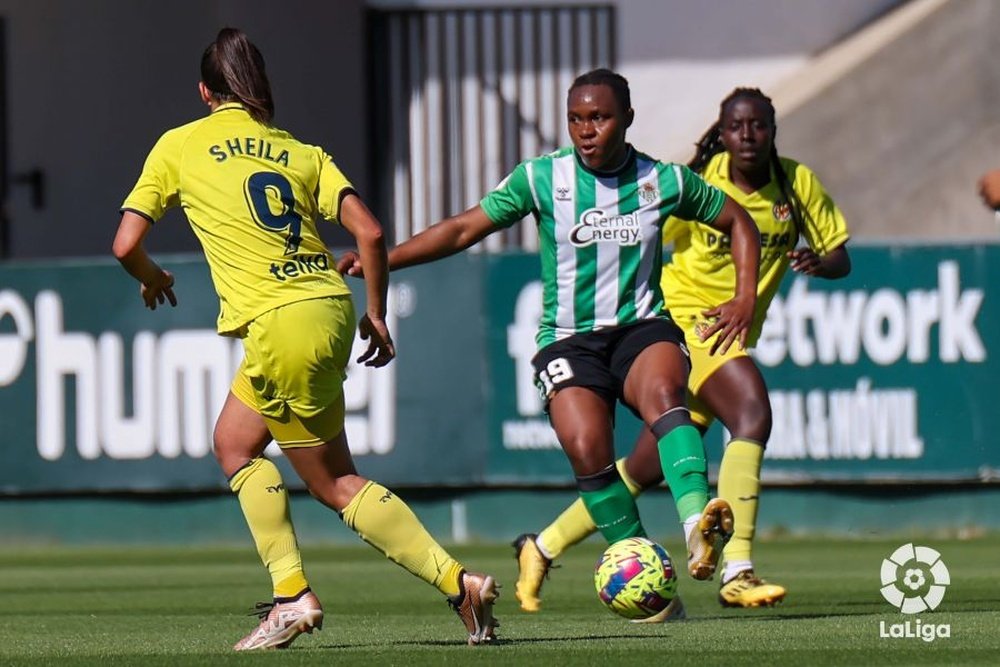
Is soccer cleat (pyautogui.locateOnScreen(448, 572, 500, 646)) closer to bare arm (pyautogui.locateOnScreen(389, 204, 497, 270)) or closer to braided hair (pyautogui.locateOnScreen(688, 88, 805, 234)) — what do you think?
bare arm (pyautogui.locateOnScreen(389, 204, 497, 270))

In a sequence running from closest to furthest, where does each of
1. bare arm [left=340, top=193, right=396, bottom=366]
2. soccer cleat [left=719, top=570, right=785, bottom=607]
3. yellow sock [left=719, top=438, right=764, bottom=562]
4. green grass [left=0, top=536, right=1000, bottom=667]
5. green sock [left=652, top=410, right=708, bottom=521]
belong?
green grass [left=0, top=536, right=1000, bottom=667] < bare arm [left=340, top=193, right=396, bottom=366] < green sock [left=652, top=410, right=708, bottom=521] < soccer cleat [left=719, top=570, right=785, bottom=607] < yellow sock [left=719, top=438, right=764, bottom=562]

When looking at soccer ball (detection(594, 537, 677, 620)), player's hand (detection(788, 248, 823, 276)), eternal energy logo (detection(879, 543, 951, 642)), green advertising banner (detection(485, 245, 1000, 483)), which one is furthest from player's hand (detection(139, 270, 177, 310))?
green advertising banner (detection(485, 245, 1000, 483))

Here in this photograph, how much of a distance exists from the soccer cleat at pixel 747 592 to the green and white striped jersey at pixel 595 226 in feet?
4.09

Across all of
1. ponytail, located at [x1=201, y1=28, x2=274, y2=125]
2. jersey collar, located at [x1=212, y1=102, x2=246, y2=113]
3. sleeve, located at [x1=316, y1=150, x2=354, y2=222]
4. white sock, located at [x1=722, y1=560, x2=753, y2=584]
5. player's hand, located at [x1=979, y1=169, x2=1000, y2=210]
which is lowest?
white sock, located at [x1=722, y1=560, x2=753, y2=584]

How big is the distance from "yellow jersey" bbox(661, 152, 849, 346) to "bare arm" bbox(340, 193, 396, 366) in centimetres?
262

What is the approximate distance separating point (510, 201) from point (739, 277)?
89cm

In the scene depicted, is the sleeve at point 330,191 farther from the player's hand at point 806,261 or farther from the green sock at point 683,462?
the player's hand at point 806,261

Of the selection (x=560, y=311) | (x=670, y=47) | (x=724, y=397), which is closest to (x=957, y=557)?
(x=724, y=397)

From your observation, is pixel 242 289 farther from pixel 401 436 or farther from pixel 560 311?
pixel 401 436

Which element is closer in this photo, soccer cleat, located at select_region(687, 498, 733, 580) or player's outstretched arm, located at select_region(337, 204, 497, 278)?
soccer cleat, located at select_region(687, 498, 733, 580)

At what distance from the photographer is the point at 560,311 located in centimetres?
792

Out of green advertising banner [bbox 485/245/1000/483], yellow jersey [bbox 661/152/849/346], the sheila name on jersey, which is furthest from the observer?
green advertising banner [bbox 485/245/1000/483]

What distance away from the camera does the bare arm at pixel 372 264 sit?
271 inches

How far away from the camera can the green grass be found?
672cm
